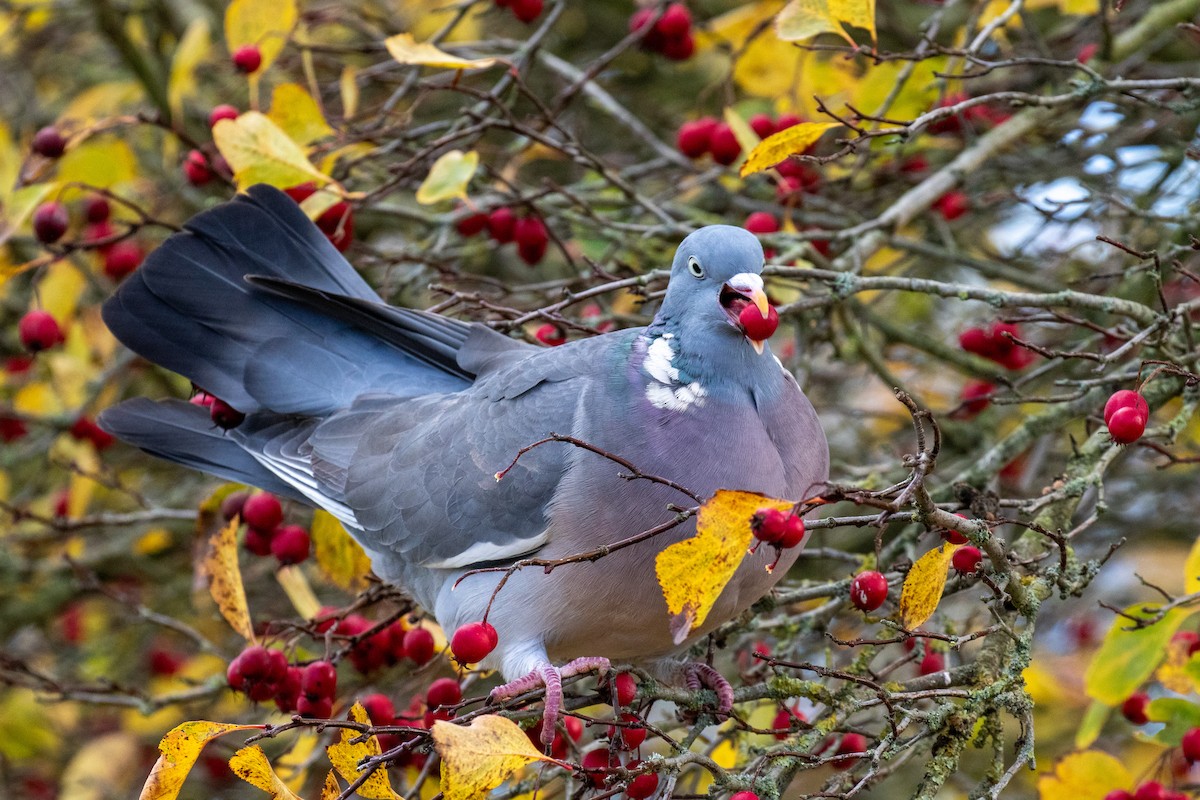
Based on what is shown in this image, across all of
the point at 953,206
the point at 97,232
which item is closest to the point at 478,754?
the point at 953,206

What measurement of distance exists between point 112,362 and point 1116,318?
141 inches

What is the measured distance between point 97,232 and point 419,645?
2087 mm

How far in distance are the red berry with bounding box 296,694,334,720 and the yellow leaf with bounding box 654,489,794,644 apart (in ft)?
4.20

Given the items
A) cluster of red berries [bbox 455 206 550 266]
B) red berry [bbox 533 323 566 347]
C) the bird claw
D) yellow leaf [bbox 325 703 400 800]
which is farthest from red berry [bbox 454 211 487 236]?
yellow leaf [bbox 325 703 400 800]

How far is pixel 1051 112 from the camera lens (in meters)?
3.34

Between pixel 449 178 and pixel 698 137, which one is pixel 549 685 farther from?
pixel 698 137

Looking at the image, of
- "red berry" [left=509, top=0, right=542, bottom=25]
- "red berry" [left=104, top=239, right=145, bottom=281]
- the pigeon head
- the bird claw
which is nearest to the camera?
the bird claw

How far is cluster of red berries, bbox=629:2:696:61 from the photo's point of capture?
3934mm

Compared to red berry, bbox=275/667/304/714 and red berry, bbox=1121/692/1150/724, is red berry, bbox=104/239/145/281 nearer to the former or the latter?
red berry, bbox=275/667/304/714

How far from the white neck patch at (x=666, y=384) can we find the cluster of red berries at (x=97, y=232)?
4.86ft

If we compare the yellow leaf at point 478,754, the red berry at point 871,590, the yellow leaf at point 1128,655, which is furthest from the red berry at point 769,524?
the yellow leaf at point 1128,655

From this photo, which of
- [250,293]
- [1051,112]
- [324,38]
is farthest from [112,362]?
[1051,112]

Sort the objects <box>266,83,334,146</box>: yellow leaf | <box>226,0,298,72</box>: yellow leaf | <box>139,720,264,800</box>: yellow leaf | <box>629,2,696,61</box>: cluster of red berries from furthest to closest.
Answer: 1. <box>629,2,696,61</box>: cluster of red berries
2. <box>226,0,298,72</box>: yellow leaf
3. <box>266,83,334,146</box>: yellow leaf
4. <box>139,720,264,800</box>: yellow leaf

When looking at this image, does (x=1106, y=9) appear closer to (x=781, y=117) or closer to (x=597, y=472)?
(x=781, y=117)
